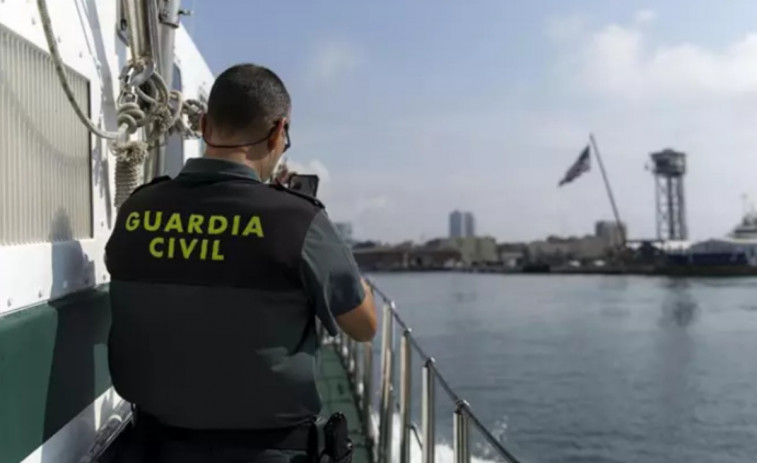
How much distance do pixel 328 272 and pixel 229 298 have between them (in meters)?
0.20

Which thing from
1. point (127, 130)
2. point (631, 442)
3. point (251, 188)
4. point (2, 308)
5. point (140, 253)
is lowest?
point (631, 442)

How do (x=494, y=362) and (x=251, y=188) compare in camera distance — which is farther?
(x=494, y=362)

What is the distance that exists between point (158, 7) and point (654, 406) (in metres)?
12.4

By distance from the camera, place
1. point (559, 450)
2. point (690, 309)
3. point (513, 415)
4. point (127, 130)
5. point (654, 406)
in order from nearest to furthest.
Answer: point (127, 130), point (559, 450), point (513, 415), point (654, 406), point (690, 309)

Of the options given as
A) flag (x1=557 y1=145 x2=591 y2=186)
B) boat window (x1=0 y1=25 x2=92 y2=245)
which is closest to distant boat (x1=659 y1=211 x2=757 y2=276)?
flag (x1=557 y1=145 x2=591 y2=186)

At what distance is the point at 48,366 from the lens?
1705mm

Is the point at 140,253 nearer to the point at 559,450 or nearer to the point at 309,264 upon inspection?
the point at 309,264

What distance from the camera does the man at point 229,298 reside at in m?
1.56

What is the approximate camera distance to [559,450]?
10.1 m

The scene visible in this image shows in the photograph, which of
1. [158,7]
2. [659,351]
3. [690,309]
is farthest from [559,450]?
[690,309]

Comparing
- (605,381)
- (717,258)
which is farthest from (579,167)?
(605,381)

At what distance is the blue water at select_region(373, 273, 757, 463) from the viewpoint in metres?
10.7

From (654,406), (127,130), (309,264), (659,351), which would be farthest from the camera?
(659,351)

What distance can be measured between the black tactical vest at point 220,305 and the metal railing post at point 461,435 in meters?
0.64
